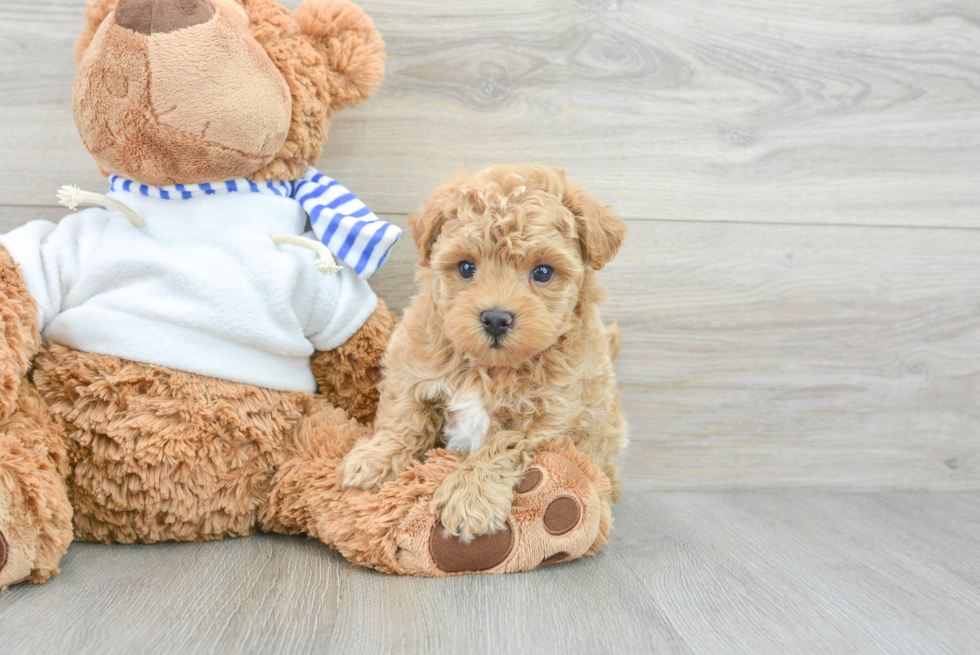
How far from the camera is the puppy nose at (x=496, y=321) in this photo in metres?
1.11

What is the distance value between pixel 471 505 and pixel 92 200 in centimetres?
86

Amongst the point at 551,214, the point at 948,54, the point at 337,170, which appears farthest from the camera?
the point at 948,54

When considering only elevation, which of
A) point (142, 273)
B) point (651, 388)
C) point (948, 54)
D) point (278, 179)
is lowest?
point (651, 388)

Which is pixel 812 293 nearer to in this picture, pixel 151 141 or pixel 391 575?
pixel 391 575

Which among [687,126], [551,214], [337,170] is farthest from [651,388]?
[337,170]

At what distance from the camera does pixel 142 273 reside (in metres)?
1.30

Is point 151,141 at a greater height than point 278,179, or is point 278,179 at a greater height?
point 151,141

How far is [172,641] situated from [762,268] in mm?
1444

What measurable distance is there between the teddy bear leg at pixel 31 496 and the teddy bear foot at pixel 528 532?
1.76 feet

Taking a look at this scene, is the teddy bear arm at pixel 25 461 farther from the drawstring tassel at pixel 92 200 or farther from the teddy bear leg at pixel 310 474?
the teddy bear leg at pixel 310 474

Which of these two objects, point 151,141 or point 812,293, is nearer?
point 151,141

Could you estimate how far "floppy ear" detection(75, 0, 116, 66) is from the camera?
1.31 m

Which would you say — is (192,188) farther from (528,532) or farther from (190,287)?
(528,532)

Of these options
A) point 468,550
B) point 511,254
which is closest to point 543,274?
point 511,254
